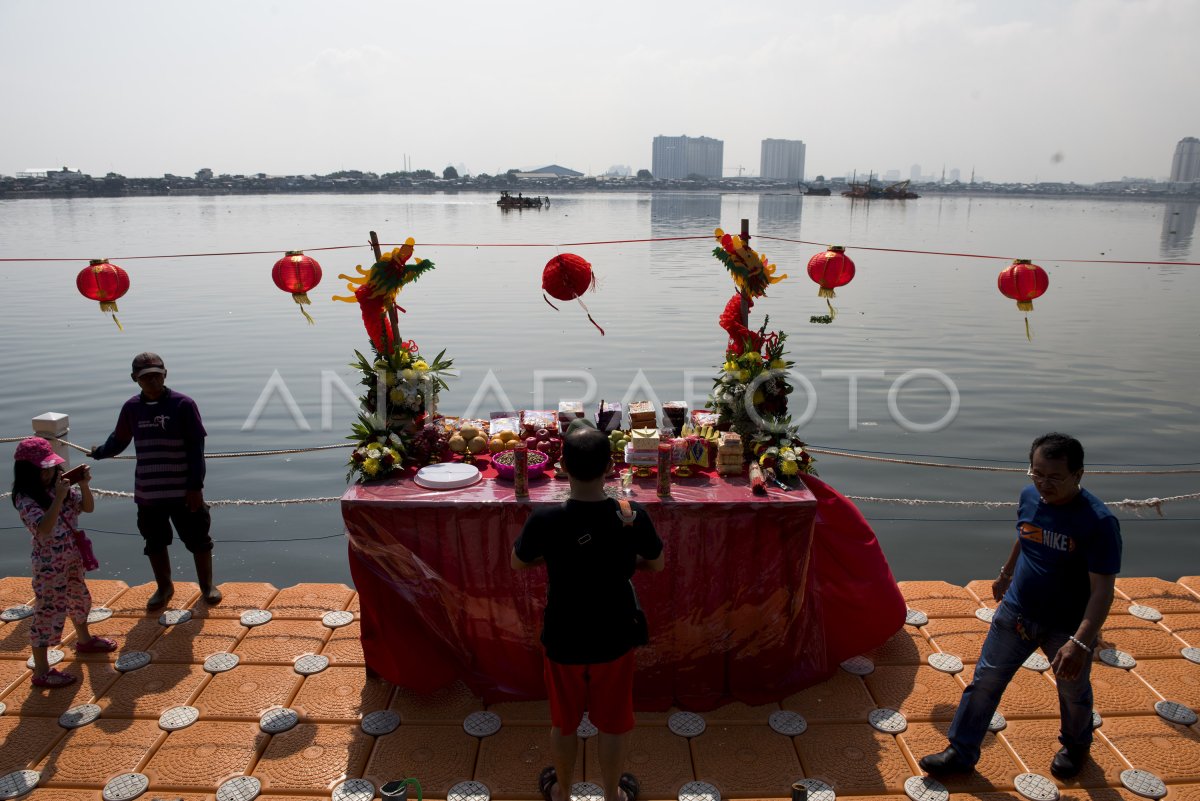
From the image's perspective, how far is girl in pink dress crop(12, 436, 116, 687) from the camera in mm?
4195

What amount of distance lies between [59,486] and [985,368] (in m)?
16.3

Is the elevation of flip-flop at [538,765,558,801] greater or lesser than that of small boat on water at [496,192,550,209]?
lesser

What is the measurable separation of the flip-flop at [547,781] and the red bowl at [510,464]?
157cm

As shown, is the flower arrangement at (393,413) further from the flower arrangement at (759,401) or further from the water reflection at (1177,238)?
the water reflection at (1177,238)

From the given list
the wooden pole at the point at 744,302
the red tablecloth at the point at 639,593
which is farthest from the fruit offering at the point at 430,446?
the wooden pole at the point at 744,302

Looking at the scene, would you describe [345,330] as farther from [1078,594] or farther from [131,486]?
[1078,594]

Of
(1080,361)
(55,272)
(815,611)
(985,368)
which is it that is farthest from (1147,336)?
(55,272)

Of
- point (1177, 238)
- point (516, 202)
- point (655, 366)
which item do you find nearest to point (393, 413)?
point (655, 366)

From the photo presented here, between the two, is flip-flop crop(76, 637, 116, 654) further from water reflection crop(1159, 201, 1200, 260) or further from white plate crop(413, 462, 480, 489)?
water reflection crop(1159, 201, 1200, 260)

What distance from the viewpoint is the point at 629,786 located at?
11.6 feet

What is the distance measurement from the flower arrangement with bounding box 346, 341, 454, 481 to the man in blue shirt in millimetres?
3272

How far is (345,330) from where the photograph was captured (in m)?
20.3

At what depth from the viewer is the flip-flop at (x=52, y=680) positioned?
4312 millimetres

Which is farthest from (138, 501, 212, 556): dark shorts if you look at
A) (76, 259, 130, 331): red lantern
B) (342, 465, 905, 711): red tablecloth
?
(76, 259, 130, 331): red lantern
